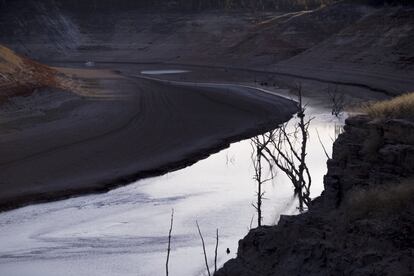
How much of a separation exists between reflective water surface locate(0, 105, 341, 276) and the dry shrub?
6146 millimetres

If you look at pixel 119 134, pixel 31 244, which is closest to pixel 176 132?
pixel 119 134

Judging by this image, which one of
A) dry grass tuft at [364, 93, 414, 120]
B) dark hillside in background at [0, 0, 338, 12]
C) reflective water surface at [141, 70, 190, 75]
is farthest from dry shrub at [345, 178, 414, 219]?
dark hillside in background at [0, 0, 338, 12]

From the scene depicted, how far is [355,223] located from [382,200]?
1.50 feet

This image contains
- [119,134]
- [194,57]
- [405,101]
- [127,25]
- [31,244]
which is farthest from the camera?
[127,25]

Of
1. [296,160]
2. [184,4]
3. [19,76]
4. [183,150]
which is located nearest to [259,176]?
[296,160]

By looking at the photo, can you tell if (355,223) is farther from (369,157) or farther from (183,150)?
(183,150)

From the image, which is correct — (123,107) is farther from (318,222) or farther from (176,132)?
(318,222)

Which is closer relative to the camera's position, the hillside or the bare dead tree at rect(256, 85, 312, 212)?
the bare dead tree at rect(256, 85, 312, 212)

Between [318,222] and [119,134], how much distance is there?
22.5m

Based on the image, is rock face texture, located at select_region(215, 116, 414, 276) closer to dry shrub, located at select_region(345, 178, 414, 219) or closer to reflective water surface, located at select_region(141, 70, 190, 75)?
dry shrub, located at select_region(345, 178, 414, 219)

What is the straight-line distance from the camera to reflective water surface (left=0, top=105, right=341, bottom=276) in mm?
14797

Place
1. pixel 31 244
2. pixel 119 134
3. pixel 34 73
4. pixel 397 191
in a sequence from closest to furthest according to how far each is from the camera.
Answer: pixel 397 191 < pixel 31 244 < pixel 119 134 < pixel 34 73

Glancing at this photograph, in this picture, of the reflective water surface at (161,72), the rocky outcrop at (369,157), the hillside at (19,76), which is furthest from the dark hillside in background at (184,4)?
the rocky outcrop at (369,157)

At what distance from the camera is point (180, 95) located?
46375mm
